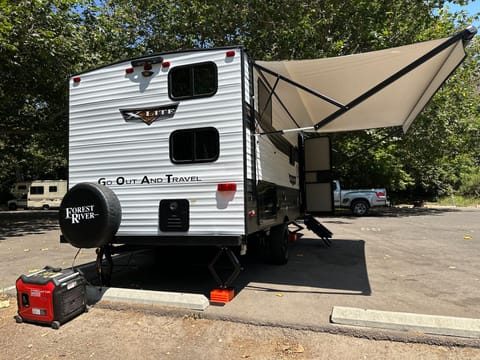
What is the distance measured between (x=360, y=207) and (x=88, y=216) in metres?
16.8

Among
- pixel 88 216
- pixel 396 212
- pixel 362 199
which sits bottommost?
pixel 396 212

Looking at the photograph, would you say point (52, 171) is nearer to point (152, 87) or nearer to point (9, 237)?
point (9, 237)

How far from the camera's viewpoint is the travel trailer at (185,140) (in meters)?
4.93

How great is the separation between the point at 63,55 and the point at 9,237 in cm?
609

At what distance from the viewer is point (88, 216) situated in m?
4.98

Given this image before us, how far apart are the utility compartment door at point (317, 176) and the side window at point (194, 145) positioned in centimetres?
564

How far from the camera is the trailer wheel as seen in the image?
23.5 feet

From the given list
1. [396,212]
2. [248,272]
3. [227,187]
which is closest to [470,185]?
[396,212]

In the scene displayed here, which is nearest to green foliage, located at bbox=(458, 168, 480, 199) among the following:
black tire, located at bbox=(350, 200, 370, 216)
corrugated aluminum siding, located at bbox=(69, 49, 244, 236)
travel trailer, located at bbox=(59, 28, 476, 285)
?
black tire, located at bbox=(350, 200, 370, 216)

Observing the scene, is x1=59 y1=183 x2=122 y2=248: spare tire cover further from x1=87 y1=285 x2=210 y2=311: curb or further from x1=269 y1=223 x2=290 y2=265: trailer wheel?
x1=269 y1=223 x2=290 y2=265: trailer wheel

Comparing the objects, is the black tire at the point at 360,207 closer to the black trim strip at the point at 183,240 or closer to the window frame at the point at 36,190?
the black trim strip at the point at 183,240

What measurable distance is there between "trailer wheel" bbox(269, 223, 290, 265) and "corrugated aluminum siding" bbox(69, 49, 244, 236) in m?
2.47

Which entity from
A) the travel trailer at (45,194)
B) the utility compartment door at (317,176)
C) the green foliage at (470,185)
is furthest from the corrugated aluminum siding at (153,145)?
the green foliage at (470,185)

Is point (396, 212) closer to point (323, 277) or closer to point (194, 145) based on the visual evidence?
point (323, 277)
